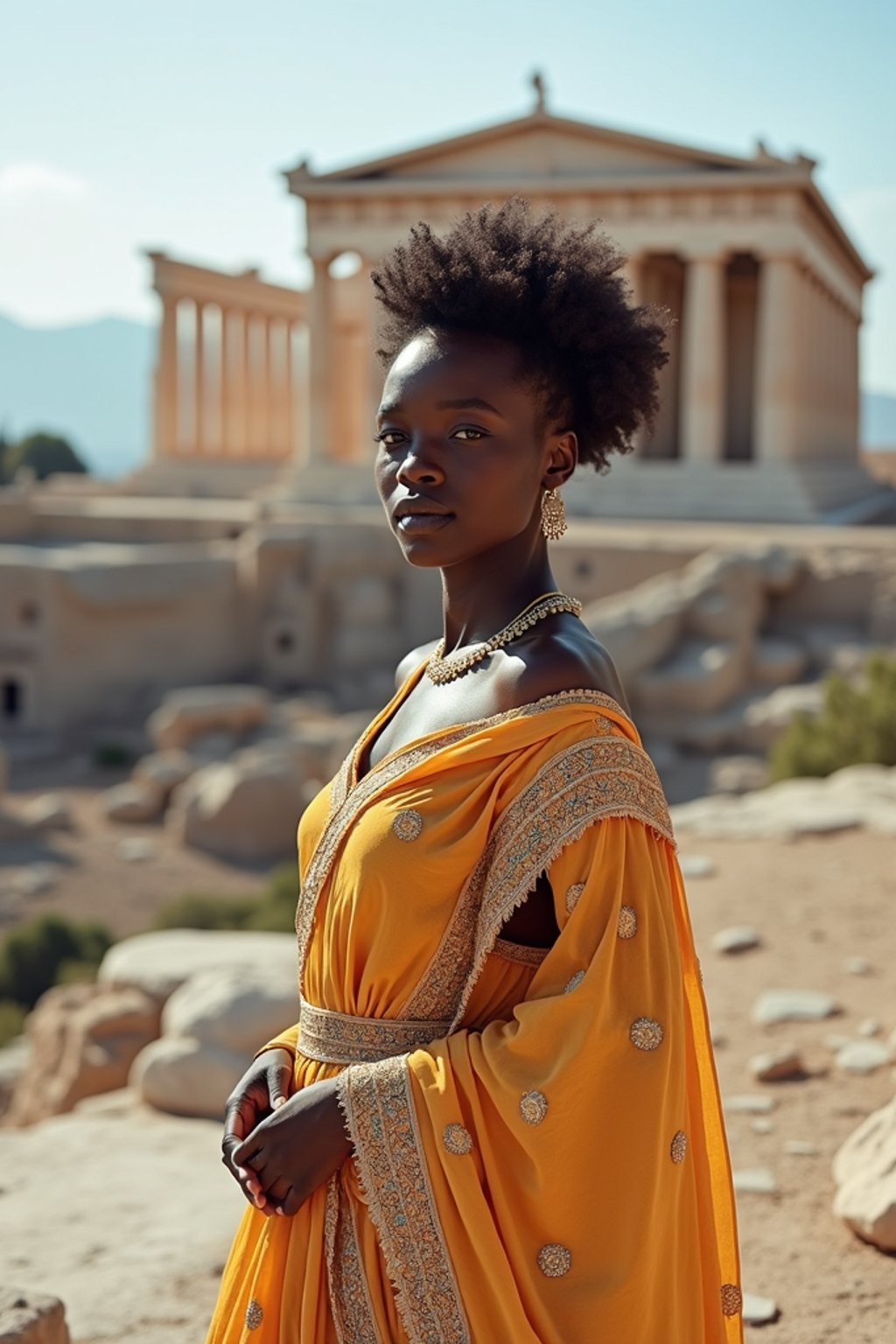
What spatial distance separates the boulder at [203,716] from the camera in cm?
2147

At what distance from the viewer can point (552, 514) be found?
294 centimetres

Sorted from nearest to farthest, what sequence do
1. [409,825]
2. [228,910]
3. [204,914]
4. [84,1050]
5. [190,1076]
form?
[409,825] < [190,1076] < [84,1050] < [204,914] < [228,910]

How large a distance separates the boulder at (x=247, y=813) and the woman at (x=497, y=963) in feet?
50.9

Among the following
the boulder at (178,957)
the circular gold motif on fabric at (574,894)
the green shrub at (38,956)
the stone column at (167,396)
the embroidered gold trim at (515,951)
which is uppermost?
the stone column at (167,396)

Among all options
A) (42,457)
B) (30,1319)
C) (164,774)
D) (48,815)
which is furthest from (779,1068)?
(42,457)

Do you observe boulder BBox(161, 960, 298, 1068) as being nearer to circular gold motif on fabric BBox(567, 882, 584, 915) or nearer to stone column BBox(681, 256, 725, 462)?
circular gold motif on fabric BBox(567, 882, 584, 915)

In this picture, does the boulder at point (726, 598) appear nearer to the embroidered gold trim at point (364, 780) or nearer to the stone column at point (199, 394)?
the embroidered gold trim at point (364, 780)

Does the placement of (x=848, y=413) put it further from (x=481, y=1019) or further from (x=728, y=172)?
(x=481, y=1019)

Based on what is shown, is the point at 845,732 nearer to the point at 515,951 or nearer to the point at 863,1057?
the point at 863,1057

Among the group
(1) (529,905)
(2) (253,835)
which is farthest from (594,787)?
(2) (253,835)

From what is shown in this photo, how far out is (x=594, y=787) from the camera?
2496mm

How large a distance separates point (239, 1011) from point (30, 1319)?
421cm

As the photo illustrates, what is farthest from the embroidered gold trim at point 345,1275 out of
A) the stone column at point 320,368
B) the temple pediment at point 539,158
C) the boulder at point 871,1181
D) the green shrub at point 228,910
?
the stone column at point 320,368

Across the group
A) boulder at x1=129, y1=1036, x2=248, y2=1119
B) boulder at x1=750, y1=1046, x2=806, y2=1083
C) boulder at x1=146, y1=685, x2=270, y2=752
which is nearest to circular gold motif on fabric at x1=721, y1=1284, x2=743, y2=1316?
boulder at x1=750, y1=1046, x2=806, y2=1083
